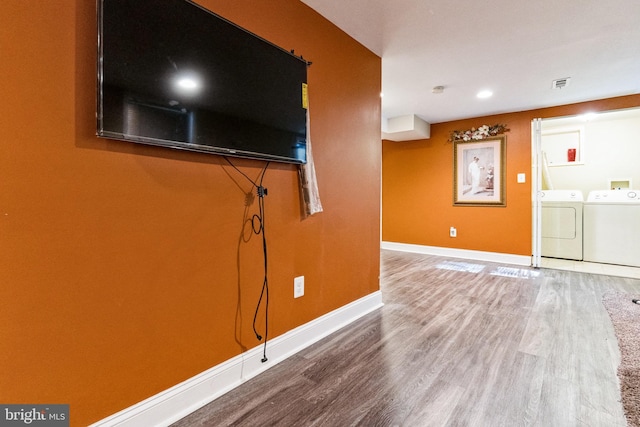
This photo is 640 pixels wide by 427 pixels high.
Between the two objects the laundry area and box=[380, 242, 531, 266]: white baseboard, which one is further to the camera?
box=[380, 242, 531, 266]: white baseboard

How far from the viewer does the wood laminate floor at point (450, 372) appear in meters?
1.35

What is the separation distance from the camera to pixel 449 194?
16.4 feet

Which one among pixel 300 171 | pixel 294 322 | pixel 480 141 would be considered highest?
pixel 480 141

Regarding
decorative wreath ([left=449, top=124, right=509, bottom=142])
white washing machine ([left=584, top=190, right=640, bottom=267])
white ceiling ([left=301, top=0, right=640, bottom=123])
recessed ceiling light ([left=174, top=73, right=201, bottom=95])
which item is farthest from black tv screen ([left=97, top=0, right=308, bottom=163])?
white washing machine ([left=584, top=190, right=640, bottom=267])

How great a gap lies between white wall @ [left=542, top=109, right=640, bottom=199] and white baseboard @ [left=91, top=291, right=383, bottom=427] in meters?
5.17

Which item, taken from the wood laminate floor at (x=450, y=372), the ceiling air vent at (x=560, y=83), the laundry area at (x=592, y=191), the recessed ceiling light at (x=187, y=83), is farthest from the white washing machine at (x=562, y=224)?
the recessed ceiling light at (x=187, y=83)

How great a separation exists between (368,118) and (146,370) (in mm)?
2310

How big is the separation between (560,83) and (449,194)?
212 cm

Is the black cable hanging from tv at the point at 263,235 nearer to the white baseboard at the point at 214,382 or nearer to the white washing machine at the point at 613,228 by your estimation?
the white baseboard at the point at 214,382

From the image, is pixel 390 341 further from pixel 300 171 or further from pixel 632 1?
pixel 632 1

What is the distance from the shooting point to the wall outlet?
1.93 m

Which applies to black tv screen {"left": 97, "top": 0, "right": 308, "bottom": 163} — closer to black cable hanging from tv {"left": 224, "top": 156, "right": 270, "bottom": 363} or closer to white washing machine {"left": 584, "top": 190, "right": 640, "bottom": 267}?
black cable hanging from tv {"left": 224, "top": 156, "right": 270, "bottom": 363}

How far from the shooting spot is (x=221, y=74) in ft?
4.66

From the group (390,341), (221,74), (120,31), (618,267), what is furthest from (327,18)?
(618,267)
